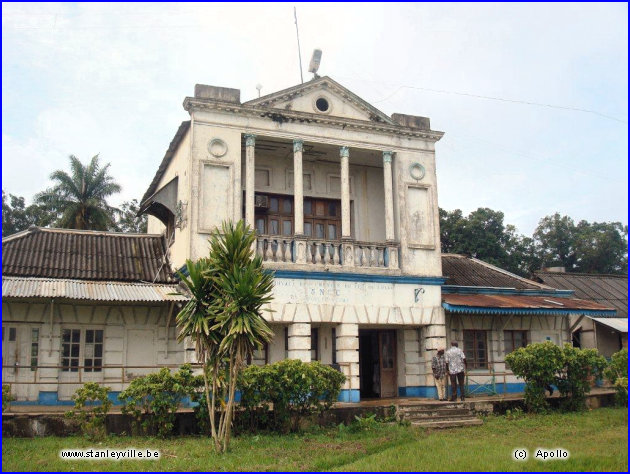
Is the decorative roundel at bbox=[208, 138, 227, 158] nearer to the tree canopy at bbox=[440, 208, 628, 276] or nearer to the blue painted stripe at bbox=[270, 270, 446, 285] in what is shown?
the blue painted stripe at bbox=[270, 270, 446, 285]

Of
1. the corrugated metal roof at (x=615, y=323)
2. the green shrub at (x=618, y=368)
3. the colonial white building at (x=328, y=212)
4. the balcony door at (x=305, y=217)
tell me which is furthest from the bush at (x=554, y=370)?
the corrugated metal roof at (x=615, y=323)

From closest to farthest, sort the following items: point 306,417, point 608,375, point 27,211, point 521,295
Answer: point 306,417, point 608,375, point 521,295, point 27,211

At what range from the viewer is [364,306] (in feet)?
54.3

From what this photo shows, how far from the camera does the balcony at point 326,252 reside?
52.7 ft

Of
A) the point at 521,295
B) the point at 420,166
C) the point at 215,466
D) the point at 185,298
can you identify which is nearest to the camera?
the point at 215,466

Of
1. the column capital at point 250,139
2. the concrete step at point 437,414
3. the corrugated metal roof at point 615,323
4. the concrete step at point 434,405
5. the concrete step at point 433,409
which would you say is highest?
the column capital at point 250,139

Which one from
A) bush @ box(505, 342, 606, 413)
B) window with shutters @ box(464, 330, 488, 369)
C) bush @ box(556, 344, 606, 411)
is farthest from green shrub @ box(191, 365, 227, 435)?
window with shutters @ box(464, 330, 488, 369)

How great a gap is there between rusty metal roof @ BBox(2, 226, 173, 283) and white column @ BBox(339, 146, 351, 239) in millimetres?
4754

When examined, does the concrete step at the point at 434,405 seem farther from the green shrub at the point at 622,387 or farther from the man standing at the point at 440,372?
the green shrub at the point at 622,387

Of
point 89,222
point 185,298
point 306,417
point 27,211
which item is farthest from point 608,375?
point 27,211

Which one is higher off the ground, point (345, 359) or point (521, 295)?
point (521, 295)

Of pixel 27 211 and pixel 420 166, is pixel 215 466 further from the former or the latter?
pixel 27 211

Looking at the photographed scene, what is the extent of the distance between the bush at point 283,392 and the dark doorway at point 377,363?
5125 millimetres

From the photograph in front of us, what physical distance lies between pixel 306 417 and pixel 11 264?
8506 millimetres
